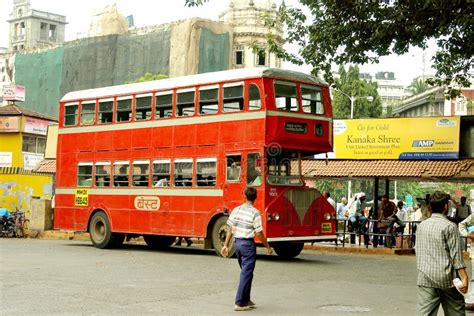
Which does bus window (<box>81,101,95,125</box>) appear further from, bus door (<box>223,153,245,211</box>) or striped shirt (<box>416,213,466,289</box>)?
striped shirt (<box>416,213,466,289</box>)

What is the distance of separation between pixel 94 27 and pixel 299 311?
8089 cm

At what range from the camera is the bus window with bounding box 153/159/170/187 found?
20984 millimetres

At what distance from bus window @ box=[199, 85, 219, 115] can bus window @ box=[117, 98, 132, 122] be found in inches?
115

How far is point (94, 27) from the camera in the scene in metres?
87.6

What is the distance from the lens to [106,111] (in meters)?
22.8

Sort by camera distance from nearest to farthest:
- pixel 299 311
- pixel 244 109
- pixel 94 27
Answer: pixel 299 311 → pixel 244 109 → pixel 94 27

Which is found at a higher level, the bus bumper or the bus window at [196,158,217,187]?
the bus window at [196,158,217,187]

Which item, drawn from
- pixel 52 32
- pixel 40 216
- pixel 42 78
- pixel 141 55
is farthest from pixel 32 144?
pixel 52 32

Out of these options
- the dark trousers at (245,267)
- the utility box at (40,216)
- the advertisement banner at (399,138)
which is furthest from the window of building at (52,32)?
the dark trousers at (245,267)

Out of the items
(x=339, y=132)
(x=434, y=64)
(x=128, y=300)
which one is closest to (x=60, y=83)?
(x=339, y=132)

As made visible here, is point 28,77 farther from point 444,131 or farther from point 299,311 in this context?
point 299,311

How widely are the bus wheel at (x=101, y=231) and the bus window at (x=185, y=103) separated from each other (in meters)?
4.42

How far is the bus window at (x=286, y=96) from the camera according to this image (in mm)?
18750

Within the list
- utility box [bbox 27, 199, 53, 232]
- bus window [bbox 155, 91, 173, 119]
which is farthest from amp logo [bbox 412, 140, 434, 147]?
utility box [bbox 27, 199, 53, 232]
